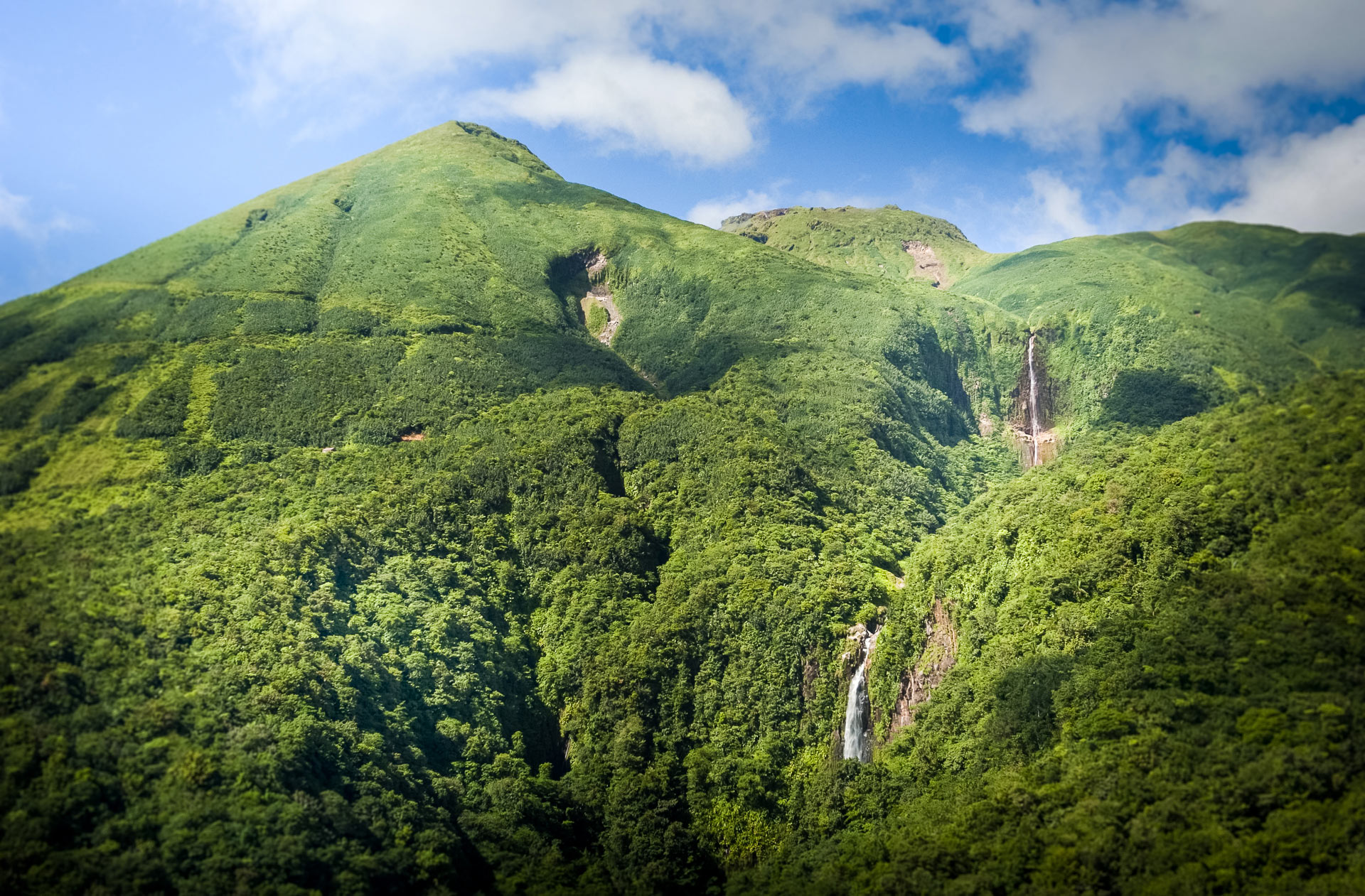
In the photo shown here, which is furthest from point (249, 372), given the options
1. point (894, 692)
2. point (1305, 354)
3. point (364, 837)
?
point (1305, 354)

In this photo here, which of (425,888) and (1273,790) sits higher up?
(1273,790)

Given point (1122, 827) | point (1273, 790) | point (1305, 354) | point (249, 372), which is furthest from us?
point (1305, 354)

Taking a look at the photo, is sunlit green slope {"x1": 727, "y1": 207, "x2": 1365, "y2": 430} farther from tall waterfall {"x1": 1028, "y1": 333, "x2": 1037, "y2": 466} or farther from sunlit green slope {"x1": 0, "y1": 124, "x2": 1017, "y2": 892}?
sunlit green slope {"x1": 0, "y1": 124, "x2": 1017, "y2": 892}

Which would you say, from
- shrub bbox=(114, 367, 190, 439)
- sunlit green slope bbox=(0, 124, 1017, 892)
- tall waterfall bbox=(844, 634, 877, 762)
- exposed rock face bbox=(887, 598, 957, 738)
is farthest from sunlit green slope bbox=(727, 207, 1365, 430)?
shrub bbox=(114, 367, 190, 439)

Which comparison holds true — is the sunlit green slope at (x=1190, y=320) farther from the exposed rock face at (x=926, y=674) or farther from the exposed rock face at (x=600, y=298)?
the exposed rock face at (x=600, y=298)

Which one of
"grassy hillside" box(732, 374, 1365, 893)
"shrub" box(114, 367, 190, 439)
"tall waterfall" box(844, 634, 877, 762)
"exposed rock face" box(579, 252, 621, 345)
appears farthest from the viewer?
"exposed rock face" box(579, 252, 621, 345)

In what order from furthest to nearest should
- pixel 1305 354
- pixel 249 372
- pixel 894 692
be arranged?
pixel 1305 354
pixel 249 372
pixel 894 692

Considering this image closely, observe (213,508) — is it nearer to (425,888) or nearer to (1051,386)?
(425,888)
